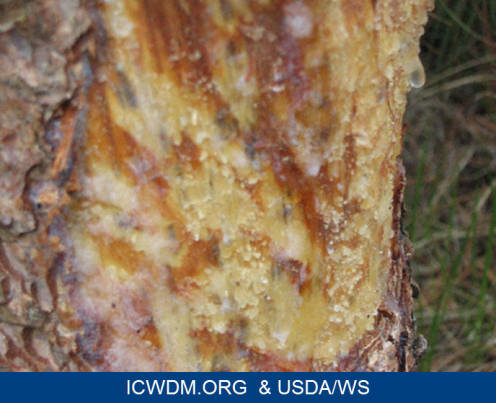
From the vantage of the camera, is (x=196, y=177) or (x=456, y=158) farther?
(x=456, y=158)

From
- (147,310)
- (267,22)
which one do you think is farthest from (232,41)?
(147,310)

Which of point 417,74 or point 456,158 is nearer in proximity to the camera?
point 417,74

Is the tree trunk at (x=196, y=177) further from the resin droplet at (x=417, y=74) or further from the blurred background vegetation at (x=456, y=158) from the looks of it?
the blurred background vegetation at (x=456, y=158)

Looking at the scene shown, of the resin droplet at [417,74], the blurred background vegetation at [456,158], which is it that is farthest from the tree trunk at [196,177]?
the blurred background vegetation at [456,158]

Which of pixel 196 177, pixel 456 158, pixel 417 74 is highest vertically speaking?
pixel 456 158

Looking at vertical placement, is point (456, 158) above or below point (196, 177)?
above

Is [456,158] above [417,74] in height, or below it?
above

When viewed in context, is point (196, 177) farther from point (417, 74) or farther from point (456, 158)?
point (456, 158)

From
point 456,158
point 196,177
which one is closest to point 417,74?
point 196,177
